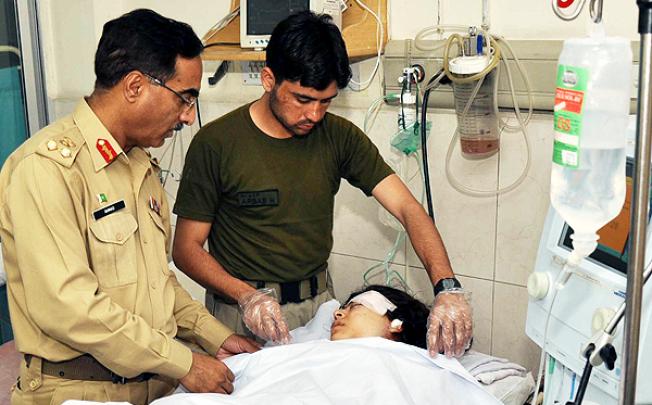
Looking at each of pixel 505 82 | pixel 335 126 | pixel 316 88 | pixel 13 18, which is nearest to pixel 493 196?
pixel 505 82

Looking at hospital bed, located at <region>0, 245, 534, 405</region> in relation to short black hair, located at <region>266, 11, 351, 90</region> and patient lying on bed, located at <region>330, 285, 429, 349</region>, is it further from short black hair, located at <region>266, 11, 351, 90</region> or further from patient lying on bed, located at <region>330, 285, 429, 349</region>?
short black hair, located at <region>266, 11, 351, 90</region>

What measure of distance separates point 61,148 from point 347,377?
2.86ft

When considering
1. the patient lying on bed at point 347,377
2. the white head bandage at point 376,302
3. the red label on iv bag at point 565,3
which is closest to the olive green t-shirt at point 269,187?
the white head bandage at point 376,302

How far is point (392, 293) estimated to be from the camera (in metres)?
2.34

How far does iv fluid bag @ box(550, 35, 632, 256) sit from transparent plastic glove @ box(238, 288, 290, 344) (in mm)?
1011

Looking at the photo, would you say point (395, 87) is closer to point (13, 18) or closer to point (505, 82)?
point (505, 82)

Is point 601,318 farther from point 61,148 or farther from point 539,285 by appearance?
point 61,148

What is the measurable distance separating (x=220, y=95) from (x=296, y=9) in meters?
0.62

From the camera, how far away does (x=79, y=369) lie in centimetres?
186

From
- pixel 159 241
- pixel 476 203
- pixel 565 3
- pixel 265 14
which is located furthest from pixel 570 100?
pixel 265 14

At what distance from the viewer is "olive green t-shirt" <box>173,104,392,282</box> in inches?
88.4

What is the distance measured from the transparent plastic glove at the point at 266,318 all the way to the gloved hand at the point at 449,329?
1.30ft

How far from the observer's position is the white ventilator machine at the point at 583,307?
4.60ft

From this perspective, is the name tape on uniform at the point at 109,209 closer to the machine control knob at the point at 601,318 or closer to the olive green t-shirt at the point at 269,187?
the olive green t-shirt at the point at 269,187
